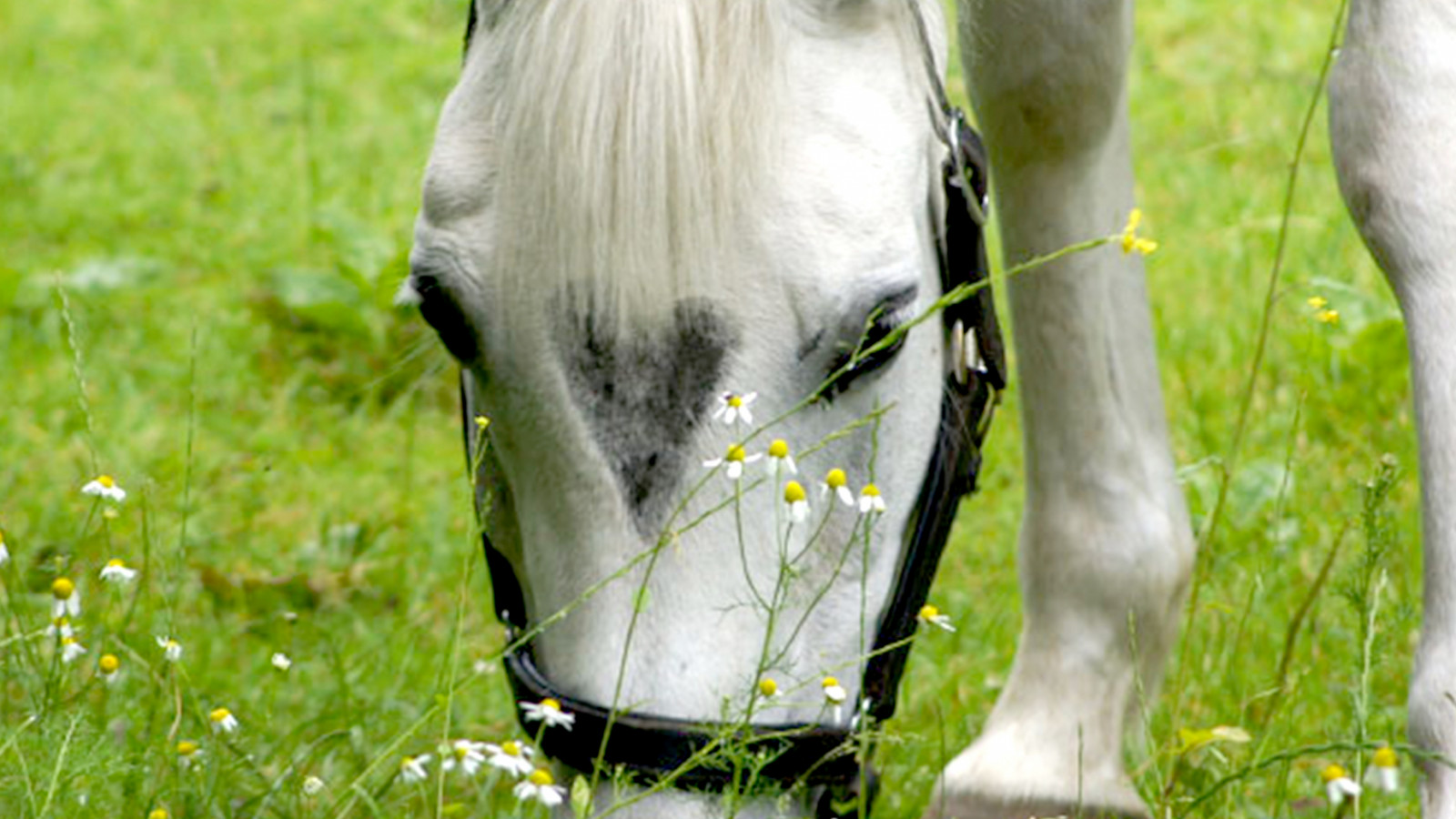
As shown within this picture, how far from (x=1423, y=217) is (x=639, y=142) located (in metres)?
0.72

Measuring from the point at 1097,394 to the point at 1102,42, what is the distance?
0.53m

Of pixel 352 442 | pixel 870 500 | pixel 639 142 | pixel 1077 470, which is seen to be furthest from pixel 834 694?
pixel 352 442

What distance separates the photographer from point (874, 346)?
7.06 feet

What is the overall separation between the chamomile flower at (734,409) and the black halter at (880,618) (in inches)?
9.9

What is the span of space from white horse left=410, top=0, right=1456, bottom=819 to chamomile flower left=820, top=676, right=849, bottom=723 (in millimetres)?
14

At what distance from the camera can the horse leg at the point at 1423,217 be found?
2.08m

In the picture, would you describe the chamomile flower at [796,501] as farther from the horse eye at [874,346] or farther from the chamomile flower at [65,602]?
the chamomile flower at [65,602]

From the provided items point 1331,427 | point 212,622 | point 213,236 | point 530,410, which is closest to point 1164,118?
point 1331,427

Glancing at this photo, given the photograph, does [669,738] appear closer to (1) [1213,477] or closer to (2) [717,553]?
(2) [717,553]

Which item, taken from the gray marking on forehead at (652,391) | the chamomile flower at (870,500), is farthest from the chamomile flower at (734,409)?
the chamomile flower at (870,500)

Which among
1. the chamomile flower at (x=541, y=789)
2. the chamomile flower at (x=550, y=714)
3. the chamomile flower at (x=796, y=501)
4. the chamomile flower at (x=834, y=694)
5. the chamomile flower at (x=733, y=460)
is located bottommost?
the chamomile flower at (x=541, y=789)

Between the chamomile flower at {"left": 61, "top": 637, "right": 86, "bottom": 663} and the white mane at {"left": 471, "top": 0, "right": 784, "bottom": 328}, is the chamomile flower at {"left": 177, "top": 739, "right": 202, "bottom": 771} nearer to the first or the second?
the chamomile flower at {"left": 61, "top": 637, "right": 86, "bottom": 663}

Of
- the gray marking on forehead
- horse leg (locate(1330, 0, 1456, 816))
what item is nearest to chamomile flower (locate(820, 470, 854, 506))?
the gray marking on forehead

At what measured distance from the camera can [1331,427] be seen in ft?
14.2
